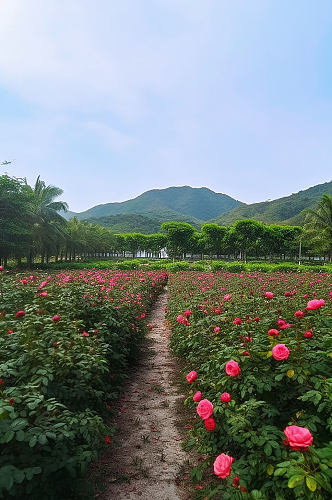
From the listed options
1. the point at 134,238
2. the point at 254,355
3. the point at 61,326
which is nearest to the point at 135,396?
the point at 61,326

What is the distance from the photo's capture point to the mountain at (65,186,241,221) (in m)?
157

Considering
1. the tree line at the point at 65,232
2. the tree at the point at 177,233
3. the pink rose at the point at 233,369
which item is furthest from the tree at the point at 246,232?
the pink rose at the point at 233,369

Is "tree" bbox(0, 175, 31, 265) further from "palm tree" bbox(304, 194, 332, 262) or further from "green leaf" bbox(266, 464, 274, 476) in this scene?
"palm tree" bbox(304, 194, 332, 262)

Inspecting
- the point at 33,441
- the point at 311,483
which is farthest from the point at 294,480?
the point at 33,441

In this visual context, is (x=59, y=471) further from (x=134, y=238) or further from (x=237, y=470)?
(x=134, y=238)

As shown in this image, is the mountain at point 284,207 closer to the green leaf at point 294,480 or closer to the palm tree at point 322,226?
the palm tree at point 322,226

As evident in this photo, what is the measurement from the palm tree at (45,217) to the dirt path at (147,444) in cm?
2375

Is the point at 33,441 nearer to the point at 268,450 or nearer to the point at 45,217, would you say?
the point at 268,450

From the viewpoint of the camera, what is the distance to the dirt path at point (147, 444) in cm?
239

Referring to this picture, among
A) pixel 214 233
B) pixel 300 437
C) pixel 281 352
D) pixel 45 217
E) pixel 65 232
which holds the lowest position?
pixel 300 437

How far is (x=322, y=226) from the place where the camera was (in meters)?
31.7

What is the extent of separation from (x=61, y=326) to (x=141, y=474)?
137cm

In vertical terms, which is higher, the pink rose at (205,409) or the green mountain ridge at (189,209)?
the green mountain ridge at (189,209)

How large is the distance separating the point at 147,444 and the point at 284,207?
284 ft
